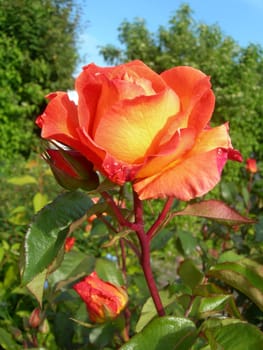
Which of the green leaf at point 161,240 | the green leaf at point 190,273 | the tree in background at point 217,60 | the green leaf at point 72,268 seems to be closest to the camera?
the green leaf at point 190,273

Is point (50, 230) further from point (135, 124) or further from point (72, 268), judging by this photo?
point (72, 268)

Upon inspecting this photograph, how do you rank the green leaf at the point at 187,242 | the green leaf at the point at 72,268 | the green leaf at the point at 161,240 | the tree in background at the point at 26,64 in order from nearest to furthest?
the green leaf at the point at 72,268
the green leaf at the point at 161,240
the green leaf at the point at 187,242
the tree in background at the point at 26,64

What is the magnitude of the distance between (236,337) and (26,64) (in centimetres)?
649

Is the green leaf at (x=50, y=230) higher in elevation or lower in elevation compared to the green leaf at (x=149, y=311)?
higher

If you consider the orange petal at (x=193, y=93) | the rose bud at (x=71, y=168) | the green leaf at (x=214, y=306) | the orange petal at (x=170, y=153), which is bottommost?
the green leaf at (x=214, y=306)

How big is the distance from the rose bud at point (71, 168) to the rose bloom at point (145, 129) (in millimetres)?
13

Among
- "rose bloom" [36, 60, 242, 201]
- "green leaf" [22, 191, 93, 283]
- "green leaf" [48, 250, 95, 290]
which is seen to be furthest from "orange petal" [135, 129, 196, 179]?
"green leaf" [48, 250, 95, 290]

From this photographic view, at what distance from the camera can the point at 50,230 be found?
1.89 feet

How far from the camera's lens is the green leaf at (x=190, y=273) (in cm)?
72

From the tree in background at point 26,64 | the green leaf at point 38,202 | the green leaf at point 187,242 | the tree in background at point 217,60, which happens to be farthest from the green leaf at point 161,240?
the tree in background at point 217,60

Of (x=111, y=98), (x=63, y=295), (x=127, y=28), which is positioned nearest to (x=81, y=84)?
(x=111, y=98)

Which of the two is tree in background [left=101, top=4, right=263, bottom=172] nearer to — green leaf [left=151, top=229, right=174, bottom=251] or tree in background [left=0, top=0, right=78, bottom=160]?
tree in background [left=0, top=0, right=78, bottom=160]

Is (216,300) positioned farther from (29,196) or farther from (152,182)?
(29,196)

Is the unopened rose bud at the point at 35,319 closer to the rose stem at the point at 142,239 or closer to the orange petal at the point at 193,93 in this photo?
the rose stem at the point at 142,239
